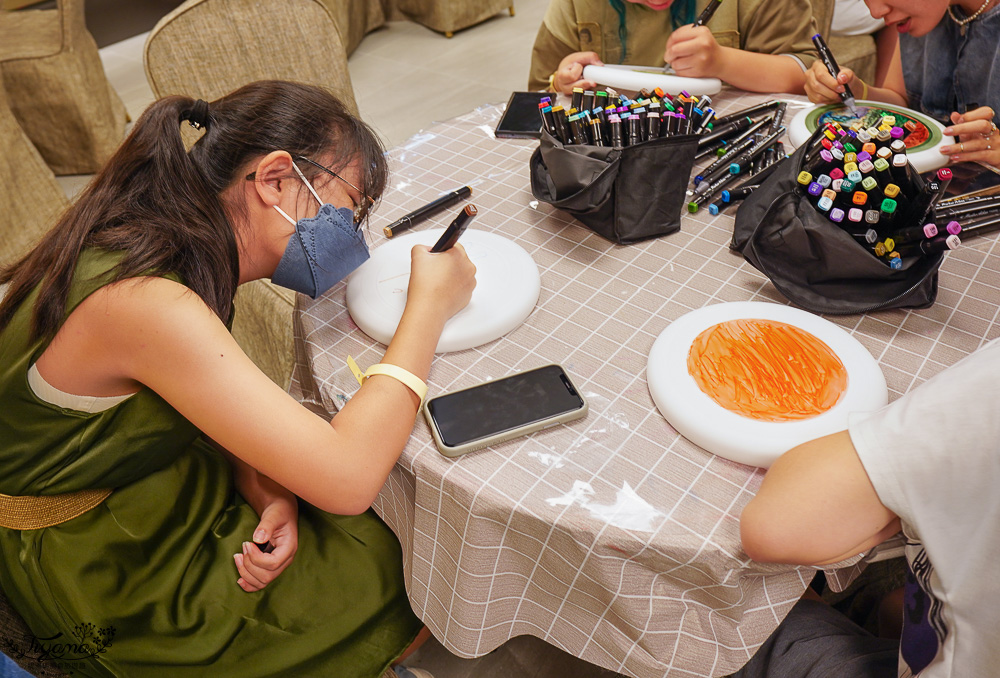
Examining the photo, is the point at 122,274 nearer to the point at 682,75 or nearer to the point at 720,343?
the point at 720,343

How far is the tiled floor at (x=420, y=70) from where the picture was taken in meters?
3.57

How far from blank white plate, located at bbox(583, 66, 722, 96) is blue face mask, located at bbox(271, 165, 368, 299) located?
67cm

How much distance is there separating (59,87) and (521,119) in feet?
8.17

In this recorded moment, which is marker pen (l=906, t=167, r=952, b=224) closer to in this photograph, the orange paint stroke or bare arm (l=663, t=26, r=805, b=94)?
the orange paint stroke

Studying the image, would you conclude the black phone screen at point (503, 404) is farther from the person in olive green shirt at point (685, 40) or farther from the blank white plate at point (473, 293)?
the person in olive green shirt at point (685, 40)

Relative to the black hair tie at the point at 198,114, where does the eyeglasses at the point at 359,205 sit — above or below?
below

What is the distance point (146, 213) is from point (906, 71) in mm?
1622

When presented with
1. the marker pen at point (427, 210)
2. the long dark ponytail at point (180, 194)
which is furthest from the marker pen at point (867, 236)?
the long dark ponytail at point (180, 194)

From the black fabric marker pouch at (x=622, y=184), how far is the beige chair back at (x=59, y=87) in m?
2.73

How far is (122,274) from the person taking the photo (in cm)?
81

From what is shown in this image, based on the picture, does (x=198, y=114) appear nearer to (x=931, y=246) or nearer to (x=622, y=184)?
→ (x=622, y=184)

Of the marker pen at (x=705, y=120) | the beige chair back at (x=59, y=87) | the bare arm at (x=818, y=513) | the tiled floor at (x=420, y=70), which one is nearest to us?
the bare arm at (x=818, y=513)

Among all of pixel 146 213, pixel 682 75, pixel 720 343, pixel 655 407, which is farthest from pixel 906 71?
pixel 146 213

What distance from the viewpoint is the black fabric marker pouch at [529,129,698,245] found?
3.26 feet
